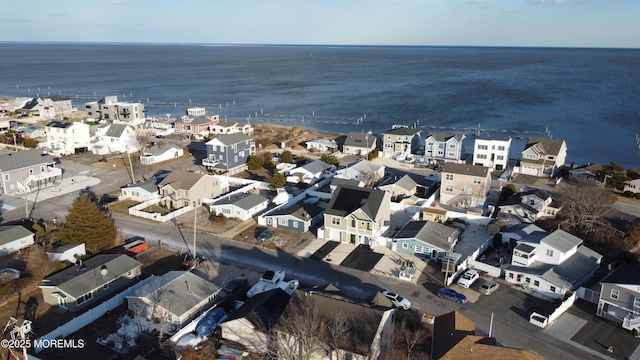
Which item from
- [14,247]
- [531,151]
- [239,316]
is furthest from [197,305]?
[531,151]

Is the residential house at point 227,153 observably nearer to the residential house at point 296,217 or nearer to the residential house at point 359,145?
the residential house at point 359,145

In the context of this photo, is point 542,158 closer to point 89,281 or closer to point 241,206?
point 241,206

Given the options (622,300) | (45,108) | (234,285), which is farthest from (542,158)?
(45,108)

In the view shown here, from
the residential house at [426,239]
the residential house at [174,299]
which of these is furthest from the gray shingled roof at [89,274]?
the residential house at [426,239]


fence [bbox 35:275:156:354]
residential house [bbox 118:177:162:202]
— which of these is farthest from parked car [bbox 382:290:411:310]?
residential house [bbox 118:177:162:202]

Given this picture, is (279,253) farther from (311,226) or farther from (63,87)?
(63,87)

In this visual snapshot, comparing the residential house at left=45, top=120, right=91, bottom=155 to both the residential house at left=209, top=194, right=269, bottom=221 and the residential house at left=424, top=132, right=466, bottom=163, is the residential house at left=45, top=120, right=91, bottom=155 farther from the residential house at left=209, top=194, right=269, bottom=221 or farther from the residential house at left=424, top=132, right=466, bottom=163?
the residential house at left=424, top=132, right=466, bottom=163
